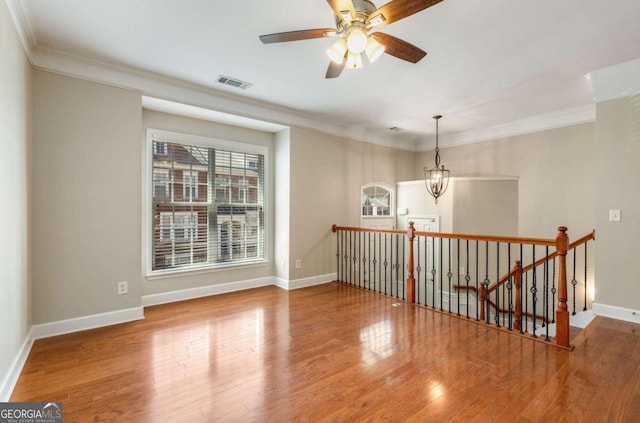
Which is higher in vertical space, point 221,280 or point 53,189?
point 53,189

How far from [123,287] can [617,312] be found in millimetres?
5391

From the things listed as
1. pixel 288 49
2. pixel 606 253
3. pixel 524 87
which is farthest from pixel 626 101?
pixel 288 49

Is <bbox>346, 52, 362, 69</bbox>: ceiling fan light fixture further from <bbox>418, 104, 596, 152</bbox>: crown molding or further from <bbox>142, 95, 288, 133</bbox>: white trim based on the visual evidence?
<bbox>418, 104, 596, 152</bbox>: crown molding

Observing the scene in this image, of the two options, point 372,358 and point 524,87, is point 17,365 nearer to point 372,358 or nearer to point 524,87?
point 372,358

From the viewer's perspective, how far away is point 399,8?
71.2 inches

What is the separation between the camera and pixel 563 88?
3652 mm

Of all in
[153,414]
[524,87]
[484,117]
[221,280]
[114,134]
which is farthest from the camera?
[484,117]

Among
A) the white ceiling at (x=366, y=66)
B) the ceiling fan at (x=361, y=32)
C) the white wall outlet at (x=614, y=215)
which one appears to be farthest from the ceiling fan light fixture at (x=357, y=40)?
the white wall outlet at (x=614, y=215)

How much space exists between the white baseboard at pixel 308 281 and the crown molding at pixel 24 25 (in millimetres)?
3816

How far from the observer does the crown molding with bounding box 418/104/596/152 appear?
4.38m

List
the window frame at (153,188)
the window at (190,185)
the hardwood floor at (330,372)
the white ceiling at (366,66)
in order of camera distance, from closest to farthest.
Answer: the hardwood floor at (330,372) < the white ceiling at (366,66) < the window frame at (153,188) < the window at (190,185)

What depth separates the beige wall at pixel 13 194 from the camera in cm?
196

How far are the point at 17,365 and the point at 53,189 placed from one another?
1.53 meters

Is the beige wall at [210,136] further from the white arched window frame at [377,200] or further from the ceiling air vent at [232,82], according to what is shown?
the white arched window frame at [377,200]
